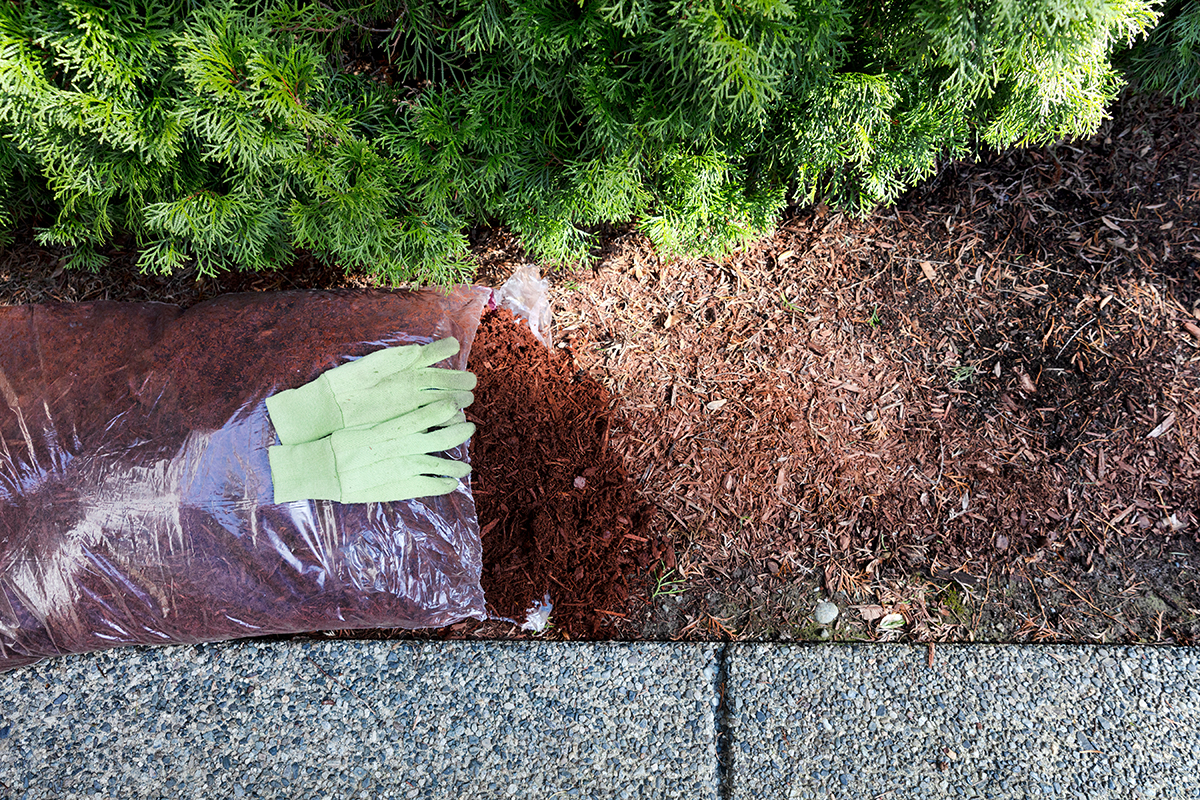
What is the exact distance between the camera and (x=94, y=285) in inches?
99.7

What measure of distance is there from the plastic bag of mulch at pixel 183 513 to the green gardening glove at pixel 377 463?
4 cm

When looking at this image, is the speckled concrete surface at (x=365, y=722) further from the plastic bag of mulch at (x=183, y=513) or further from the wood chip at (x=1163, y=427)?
the wood chip at (x=1163, y=427)

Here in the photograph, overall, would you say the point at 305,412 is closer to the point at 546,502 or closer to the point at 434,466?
the point at 434,466

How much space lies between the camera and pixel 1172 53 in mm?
2186

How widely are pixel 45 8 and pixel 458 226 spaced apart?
1017 mm

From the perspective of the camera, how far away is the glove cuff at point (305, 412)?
1.80 m

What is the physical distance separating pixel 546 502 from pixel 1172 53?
2.42 metres

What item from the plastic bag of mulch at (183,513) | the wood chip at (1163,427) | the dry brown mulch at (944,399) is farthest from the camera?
the wood chip at (1163,427)

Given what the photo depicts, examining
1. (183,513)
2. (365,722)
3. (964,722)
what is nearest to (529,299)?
(183,513)

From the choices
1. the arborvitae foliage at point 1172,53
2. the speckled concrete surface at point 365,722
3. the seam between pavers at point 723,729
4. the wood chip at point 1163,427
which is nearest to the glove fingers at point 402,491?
the speckled concrete surface at point 365,722

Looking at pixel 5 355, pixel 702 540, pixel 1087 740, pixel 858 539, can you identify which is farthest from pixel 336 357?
pixel 1087 740

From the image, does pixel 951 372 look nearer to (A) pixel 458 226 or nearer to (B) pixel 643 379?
(B) pixel 643 379

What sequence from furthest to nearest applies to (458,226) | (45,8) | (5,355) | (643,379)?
(643,379), (458,226), (5,355), (45,8)

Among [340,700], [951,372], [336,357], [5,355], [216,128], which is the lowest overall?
[340,700]
